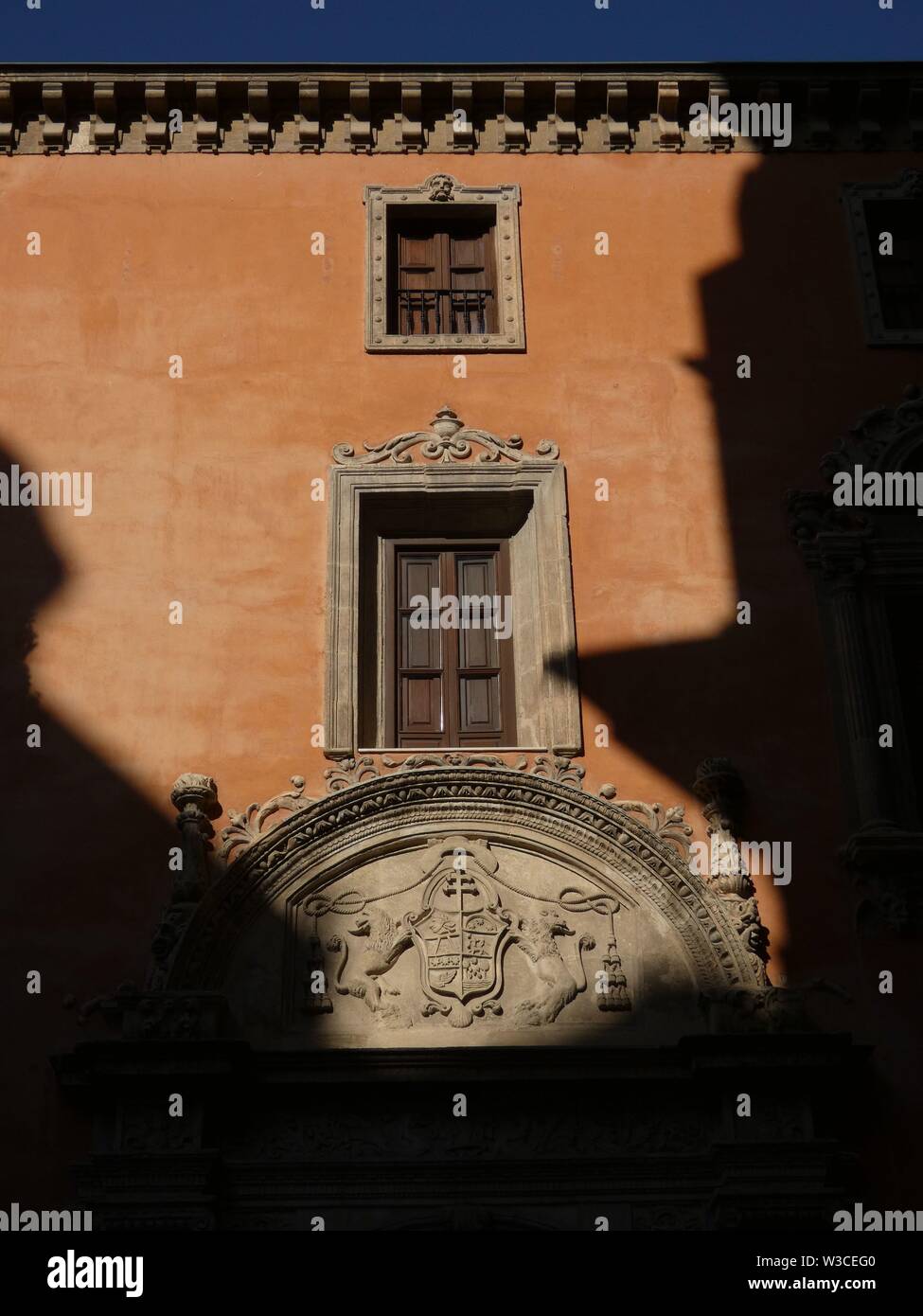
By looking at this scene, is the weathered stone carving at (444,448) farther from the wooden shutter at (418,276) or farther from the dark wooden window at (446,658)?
the wooden shutter at (418,276)

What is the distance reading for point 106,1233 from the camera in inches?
367

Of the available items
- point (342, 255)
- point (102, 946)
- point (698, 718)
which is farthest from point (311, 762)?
point (342, 255)

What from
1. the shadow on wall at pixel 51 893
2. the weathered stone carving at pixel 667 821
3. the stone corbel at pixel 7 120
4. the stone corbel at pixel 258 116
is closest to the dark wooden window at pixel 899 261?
the weathered stone carving at pixel 667 821

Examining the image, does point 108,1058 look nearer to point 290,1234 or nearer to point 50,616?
point 290,1234

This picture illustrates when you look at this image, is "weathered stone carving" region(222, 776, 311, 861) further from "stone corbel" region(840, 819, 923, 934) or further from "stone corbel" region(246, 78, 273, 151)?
"stone corbel" region(246, 78, 273, 151)

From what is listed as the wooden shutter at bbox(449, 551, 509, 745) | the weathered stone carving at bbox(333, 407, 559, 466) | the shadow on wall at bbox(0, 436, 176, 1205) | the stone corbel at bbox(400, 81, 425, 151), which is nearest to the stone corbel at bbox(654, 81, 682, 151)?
the stone corbel at bbox(400, 81, 425, 151)

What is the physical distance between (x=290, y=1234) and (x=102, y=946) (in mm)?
2058

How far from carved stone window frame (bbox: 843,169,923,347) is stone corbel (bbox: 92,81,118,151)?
18.7 ft

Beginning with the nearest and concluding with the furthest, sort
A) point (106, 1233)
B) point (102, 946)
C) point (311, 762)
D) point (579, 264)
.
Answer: point (106, 1233) < point (102, 946) < point (311, 762) < point (579, 264)

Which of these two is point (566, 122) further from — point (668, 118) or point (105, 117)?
point (105, 117)

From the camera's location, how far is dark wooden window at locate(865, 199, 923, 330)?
43.9ft

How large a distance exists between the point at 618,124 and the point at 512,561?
13.5 feet

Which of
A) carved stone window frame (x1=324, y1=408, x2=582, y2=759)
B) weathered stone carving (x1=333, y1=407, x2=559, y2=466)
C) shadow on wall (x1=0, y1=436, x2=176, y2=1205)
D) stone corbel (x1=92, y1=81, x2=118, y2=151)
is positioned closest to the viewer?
shadow on wall (x1=0, y1=436, x2=176, y2=1205)

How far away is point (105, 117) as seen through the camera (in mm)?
14016
